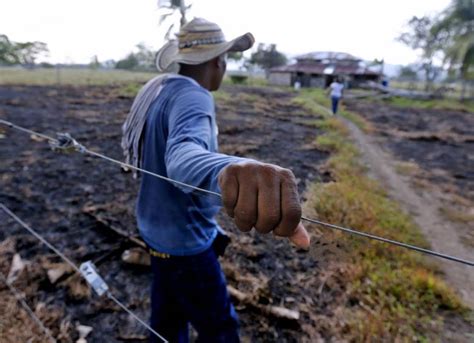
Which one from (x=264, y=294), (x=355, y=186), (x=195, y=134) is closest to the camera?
(x=195, y=134)

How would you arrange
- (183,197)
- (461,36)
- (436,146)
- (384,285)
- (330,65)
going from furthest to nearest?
(330,65), (461,36), (436,146), (384,285), (183,197)

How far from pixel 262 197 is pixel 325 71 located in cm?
3585

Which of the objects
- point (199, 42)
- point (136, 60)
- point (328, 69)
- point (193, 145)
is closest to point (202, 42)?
point (199, 42)

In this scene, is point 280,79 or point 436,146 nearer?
point 436,146

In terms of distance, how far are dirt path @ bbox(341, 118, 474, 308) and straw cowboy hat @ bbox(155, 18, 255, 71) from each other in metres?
1.99

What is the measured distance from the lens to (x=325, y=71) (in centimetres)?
3384

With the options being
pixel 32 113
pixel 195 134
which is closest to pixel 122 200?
pixel 195 134

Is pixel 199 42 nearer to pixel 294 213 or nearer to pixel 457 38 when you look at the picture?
pixel 294 213

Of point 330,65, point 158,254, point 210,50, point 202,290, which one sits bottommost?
point 202,290

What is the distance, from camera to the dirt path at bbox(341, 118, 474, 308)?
8.57 feet

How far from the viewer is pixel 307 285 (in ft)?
8.28

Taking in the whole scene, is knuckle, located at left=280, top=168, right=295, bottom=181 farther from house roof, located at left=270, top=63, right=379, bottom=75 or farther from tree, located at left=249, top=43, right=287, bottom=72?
tree, located at left=249, top=43, right=287, bottom=72

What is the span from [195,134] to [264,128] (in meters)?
8.58

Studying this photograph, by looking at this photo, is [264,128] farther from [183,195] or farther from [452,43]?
[452,43]
